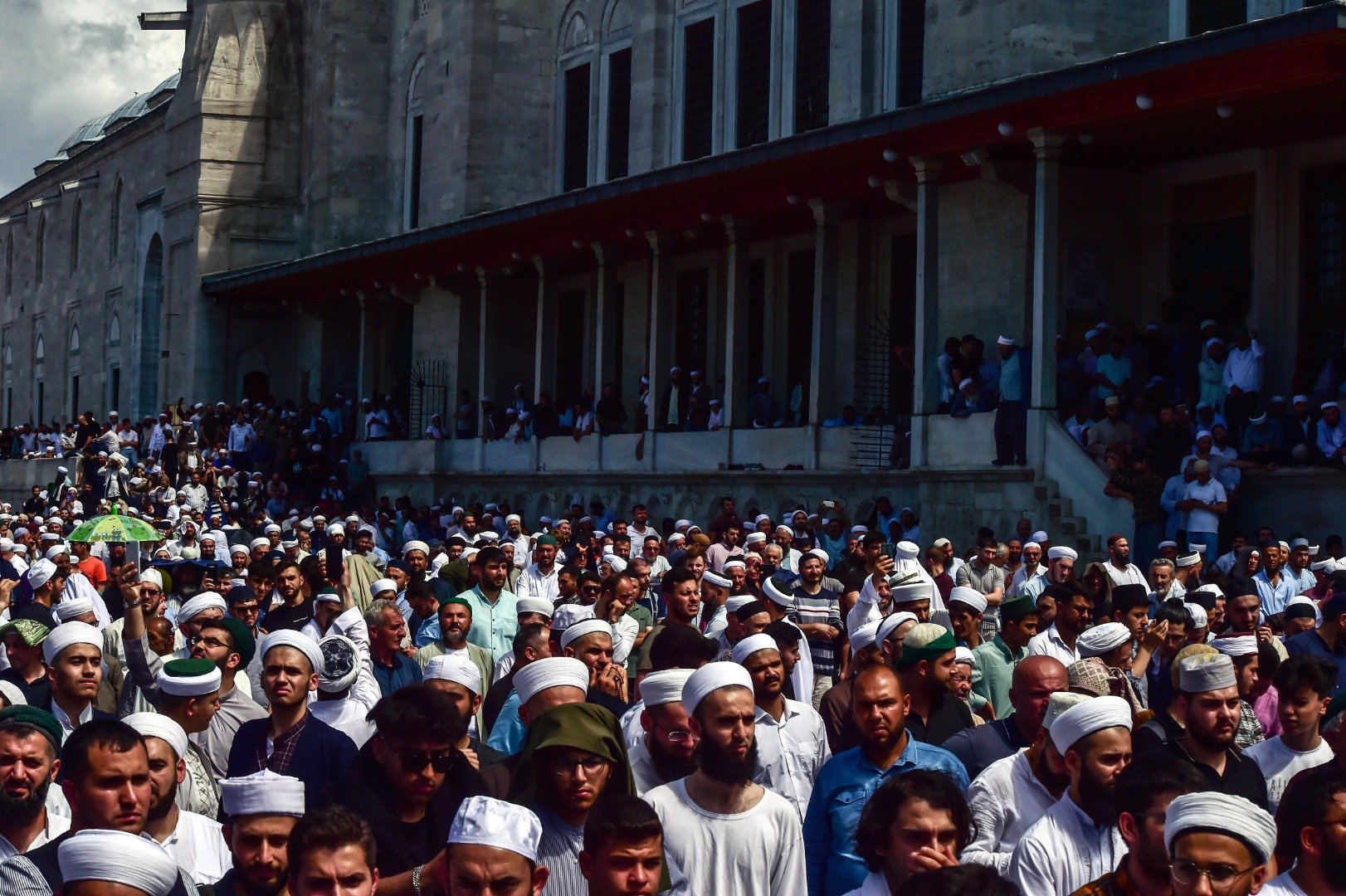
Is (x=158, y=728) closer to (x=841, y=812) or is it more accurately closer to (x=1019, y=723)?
(x=841, y=812)

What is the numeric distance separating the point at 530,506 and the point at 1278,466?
1466 cm

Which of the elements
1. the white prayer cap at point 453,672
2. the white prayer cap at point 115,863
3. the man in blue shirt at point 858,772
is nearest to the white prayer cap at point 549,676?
the white prayer cap at point 453,672

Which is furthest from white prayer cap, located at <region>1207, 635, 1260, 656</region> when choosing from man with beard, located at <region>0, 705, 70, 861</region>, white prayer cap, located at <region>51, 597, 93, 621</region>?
white prayer cap, located at <region>51, 597, 93, 621</region>

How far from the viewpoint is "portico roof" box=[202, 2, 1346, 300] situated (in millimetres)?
17656

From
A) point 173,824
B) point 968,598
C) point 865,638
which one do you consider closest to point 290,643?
point 173,824

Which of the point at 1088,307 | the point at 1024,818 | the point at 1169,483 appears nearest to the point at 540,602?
the point at 1024,818

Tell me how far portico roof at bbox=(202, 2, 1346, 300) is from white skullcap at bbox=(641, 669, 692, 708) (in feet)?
39.0

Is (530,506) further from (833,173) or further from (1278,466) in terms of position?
(1278,466)

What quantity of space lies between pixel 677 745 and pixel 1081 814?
1509 millimetres

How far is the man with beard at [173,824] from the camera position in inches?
247

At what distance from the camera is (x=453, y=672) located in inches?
313

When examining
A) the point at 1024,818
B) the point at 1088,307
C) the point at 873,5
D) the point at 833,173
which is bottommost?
the point at 1024,818

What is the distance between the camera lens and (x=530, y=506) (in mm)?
30516

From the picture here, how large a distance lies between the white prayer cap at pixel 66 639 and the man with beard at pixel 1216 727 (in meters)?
4.56
